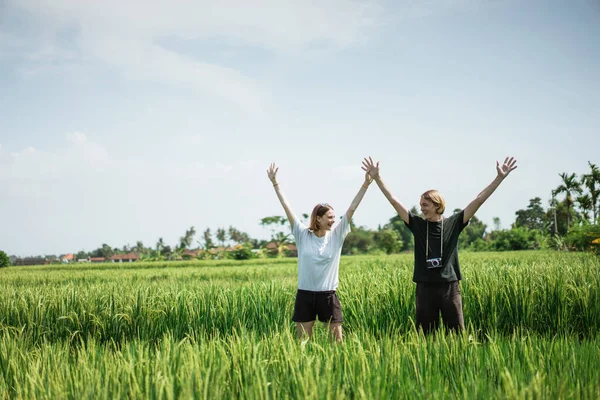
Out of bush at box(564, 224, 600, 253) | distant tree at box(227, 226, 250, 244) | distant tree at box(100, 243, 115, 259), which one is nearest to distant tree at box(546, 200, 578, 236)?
bush at box(564, 224, 600, 253)

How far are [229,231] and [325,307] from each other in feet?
245

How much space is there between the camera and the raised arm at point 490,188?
13.0 ft

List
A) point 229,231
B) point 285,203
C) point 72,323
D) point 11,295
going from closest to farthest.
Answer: point 285,203, point 72,323, point 11,295, point 229,231

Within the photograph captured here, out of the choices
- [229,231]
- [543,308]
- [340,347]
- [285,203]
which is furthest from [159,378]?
[229,231]

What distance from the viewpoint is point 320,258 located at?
13.1 ft

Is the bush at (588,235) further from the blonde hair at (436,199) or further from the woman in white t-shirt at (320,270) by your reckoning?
the woman in white t-shirt at (320,270)

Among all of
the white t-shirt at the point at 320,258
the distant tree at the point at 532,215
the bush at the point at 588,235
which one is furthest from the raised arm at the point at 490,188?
the distant tree at the point at 532,215

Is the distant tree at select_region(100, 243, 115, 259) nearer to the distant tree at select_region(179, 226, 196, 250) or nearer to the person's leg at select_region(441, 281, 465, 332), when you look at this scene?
the distant tree at select_region(179, 226, 196, 250)

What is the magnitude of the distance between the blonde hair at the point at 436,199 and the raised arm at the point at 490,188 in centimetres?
25

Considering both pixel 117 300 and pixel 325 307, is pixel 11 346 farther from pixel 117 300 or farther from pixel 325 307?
pixel 325 307

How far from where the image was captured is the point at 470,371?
2652 mm

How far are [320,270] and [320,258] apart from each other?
4.8 inches

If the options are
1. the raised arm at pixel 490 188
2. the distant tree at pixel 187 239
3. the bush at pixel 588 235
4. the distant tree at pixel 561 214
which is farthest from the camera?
the distant tree at pixel 187 239

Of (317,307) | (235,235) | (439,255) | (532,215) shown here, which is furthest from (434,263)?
(532,215)
